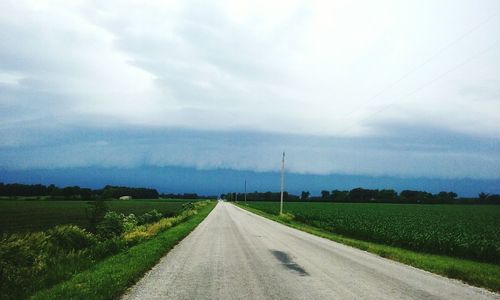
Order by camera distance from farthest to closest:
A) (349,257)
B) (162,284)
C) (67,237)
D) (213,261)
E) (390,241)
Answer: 1. (390,241)
2. (67,237)
3. (349,257)
4. (213,261)
5. (162,284)

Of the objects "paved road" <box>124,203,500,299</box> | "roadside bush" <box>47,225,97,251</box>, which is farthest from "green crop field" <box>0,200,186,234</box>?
"paved road" <box>124,203,500,299</box>

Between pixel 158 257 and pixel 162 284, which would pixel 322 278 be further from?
pixel 158 257

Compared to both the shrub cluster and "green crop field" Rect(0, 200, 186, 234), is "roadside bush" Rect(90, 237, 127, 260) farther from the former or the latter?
"green crop field" Rect(0, 200, 186, 234)

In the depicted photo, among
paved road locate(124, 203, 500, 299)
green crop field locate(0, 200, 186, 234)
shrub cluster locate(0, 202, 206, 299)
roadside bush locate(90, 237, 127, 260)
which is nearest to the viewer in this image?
paved road locate(124, 203, 500, 299)

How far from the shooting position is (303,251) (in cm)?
1828

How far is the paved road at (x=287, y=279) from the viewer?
9.64 meters

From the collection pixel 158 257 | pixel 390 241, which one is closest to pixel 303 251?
pixel 158 257

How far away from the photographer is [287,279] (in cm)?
1141

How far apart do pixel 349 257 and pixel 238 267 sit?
585 centimetres

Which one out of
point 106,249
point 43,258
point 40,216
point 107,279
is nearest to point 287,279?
point 107,279

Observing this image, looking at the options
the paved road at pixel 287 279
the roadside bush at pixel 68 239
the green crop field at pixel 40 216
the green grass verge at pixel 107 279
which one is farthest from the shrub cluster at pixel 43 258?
the green crop field at pixel 40 216

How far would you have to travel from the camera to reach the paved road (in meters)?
9.64

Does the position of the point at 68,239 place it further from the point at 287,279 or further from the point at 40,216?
the point at 40,216

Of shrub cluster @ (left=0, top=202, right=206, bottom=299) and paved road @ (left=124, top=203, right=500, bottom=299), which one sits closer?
paved road @ (left=124, top=203, right=500, bottom=299)
